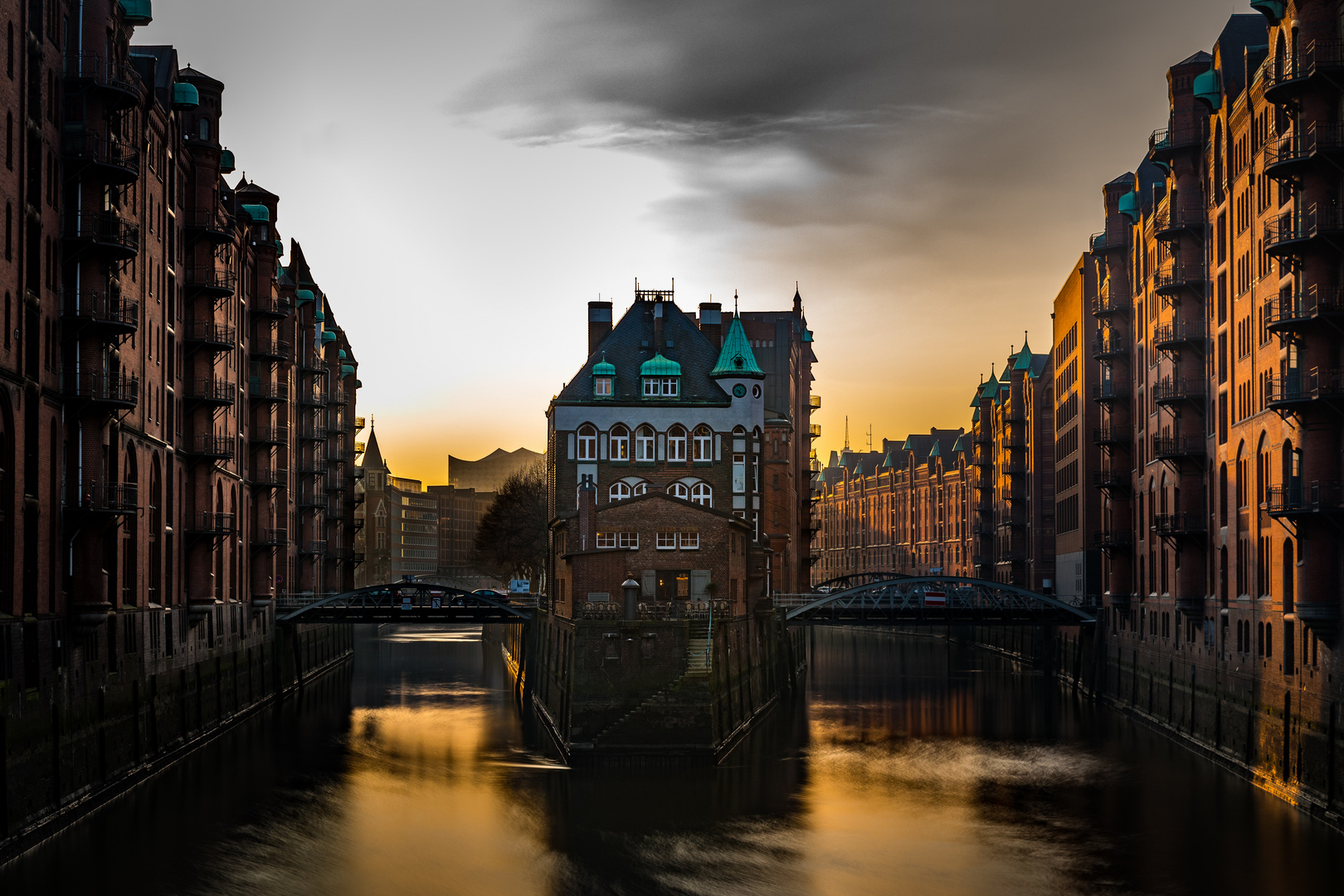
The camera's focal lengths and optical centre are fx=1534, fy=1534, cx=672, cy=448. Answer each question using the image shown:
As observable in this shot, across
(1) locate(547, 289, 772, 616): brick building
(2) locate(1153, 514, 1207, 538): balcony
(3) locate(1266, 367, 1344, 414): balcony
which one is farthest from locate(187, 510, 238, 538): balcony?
(3) locate(1266, 367, 1344, 414): balcony

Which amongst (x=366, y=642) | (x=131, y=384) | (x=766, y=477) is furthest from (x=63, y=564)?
(x=366, y=642)

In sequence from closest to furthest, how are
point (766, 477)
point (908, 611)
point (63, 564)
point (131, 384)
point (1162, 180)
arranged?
1. point (63, 564)
2. point (131, 384)
3. point (1162, 180)
4. point (908, 611)
5. point (766, 477)

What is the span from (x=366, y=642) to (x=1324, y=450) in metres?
109

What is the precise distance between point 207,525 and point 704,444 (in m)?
24.1

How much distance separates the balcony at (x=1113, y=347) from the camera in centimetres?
7456

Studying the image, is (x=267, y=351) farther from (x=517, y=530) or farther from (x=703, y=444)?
(x=517, y=530)

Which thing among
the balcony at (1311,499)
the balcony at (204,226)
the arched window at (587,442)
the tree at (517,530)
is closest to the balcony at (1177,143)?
the balcony at (1311,499)

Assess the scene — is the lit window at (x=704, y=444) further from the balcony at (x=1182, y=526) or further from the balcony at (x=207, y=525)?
the balcony at (x=1182, y=526)

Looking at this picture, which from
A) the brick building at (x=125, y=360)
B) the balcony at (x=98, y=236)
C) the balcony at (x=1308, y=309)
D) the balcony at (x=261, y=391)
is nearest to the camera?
the brick building at (x=125, y=360)

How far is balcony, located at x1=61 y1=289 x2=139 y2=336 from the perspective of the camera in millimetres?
43812

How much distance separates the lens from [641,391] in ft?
248

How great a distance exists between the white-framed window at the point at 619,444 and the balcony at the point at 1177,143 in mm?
27496

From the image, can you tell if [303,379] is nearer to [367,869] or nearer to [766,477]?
[766,477]

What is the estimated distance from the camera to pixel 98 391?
4459cm
